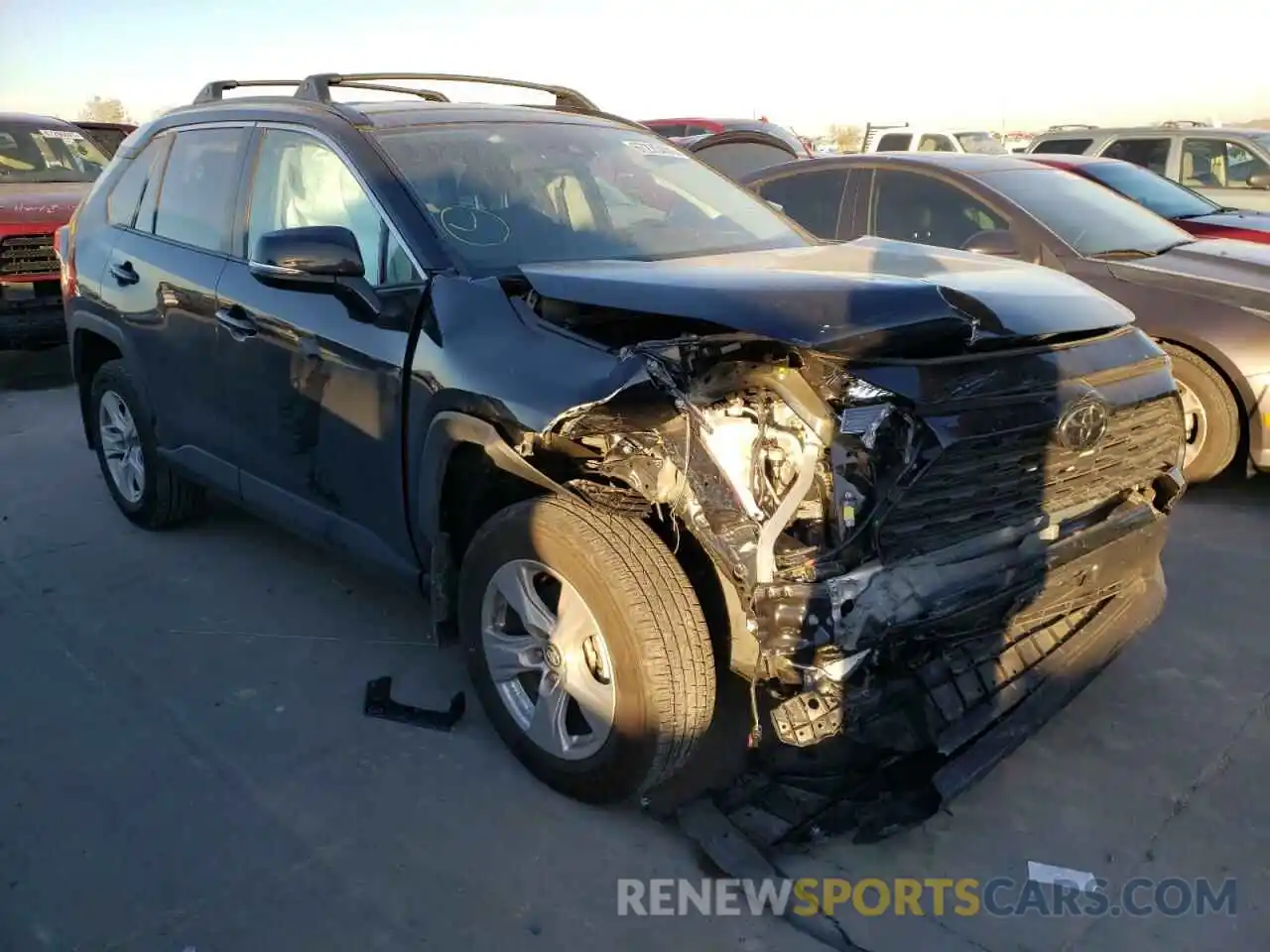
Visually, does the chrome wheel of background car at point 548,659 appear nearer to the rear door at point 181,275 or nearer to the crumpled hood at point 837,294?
the crumpled hood at point 837,294

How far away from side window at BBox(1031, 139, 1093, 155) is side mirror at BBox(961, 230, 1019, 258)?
6.68m

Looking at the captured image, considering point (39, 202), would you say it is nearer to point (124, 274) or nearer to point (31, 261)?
point (31, 261)

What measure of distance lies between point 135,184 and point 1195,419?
5.12 m

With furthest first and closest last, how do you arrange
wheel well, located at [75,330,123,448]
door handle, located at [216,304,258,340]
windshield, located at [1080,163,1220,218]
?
windshield, located at [1080,163,1220,218], wheel well, located at [75,330,123,448], door handle, located at [216,304,258,340]

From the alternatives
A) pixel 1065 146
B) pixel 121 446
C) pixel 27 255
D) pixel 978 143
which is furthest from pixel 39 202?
pixel 978 143

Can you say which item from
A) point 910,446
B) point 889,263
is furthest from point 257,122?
point 910,446

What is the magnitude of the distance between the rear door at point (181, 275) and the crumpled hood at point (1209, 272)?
4.33 meters

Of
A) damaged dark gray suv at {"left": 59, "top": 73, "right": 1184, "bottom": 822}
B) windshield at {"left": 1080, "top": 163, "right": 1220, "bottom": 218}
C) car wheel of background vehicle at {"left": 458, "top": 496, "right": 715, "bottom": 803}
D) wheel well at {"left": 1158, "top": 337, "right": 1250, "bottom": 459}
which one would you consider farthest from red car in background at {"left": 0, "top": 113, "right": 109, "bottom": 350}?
windshield at {"left": 1080, "top": 163, "right": 1220, "bottom": 218}

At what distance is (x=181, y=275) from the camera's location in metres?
4.14

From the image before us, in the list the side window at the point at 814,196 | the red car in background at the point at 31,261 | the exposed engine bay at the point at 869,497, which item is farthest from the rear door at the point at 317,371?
the red car in background at the point at 31,261

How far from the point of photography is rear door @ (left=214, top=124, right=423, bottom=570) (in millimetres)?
3285

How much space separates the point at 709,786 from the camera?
298 centimetres

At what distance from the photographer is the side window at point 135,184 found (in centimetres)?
455

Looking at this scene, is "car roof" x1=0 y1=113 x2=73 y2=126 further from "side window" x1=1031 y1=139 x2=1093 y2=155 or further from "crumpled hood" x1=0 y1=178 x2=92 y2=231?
"side window" x1=1031 y1=139 x2=1093 y2=155
